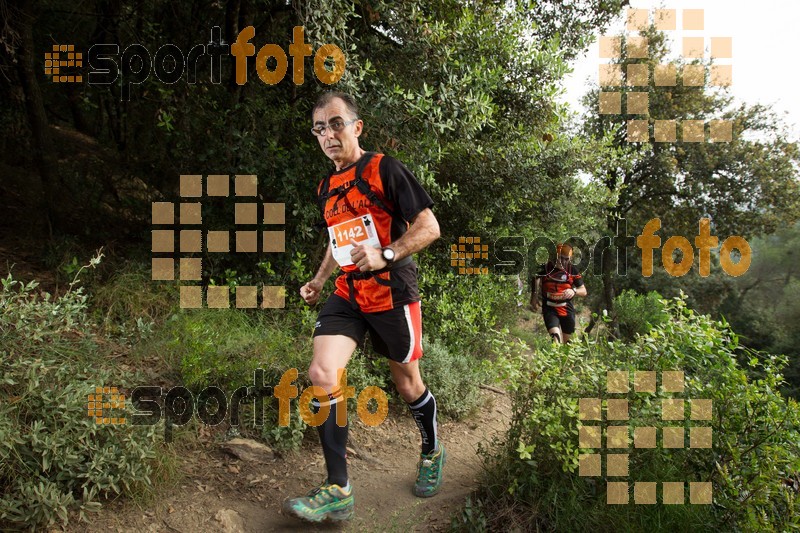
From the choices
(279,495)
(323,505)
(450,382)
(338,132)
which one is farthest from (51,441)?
(450,382)

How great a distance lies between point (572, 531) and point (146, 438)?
8.75 ft

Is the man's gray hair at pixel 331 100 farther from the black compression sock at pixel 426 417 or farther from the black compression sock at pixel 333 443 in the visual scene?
the black compression sock at pixel 426 417

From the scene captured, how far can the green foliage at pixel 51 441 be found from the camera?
270 centimetres

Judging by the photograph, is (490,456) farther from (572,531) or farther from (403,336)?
(403,336)

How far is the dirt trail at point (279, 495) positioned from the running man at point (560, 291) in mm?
3126

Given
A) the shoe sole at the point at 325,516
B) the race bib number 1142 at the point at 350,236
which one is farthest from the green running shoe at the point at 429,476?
the race bib number 1142 at the point at 350,236

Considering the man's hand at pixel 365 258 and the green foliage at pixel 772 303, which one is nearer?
the man's hand at pixel 365 258

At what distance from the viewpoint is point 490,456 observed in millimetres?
3441

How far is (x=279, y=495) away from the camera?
11.5ft

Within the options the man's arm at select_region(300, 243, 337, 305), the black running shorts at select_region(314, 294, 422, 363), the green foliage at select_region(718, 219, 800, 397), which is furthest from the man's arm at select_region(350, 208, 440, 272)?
the green foliage at select_region(718, 219, 800, 397)

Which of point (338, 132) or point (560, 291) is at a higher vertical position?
point (338, 132)

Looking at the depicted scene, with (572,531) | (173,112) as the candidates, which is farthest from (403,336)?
(173,112)

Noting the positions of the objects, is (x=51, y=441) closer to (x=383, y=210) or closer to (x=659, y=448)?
(x=383, y=210)

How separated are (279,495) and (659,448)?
8.17ft
